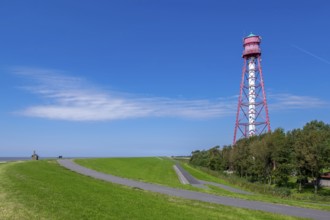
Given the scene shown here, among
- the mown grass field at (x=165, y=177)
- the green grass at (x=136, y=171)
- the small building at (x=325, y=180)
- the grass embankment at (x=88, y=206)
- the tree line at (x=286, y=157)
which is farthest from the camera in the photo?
the small building at (x=325, y=180)

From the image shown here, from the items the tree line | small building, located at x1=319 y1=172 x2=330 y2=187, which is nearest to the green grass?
the tree line

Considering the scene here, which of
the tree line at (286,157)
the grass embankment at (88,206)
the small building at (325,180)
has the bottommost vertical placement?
the small building at (325,180)

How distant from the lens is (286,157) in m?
69.4

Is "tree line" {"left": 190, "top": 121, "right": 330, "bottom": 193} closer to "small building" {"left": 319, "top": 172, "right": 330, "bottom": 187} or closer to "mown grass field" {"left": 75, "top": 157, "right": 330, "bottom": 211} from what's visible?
"small building" {"left": 319, "top": 172, "right": 330, "bottom": 187}

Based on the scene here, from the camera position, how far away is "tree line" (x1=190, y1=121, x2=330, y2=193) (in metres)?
60.4

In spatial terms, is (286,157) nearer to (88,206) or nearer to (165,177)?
(165,177)

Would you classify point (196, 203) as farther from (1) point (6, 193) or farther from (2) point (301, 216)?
(1) point (6, 193)

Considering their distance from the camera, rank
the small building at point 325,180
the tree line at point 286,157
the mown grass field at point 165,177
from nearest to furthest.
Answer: the mown grass field at point 165,177, the tree line at point 286,157, the small building at point 325,180

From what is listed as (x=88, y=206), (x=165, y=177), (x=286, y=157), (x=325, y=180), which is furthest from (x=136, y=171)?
(x=88, y=206)

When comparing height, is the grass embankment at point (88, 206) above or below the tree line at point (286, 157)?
below

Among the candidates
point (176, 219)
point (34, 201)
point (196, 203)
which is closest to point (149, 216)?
point (176, 219)

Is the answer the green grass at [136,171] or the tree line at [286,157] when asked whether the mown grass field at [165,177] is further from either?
the tree line at [286,157]

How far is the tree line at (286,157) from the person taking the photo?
60.4 metres

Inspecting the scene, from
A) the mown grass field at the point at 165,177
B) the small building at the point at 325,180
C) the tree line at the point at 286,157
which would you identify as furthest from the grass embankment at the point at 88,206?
the small building at the point at 325,180
